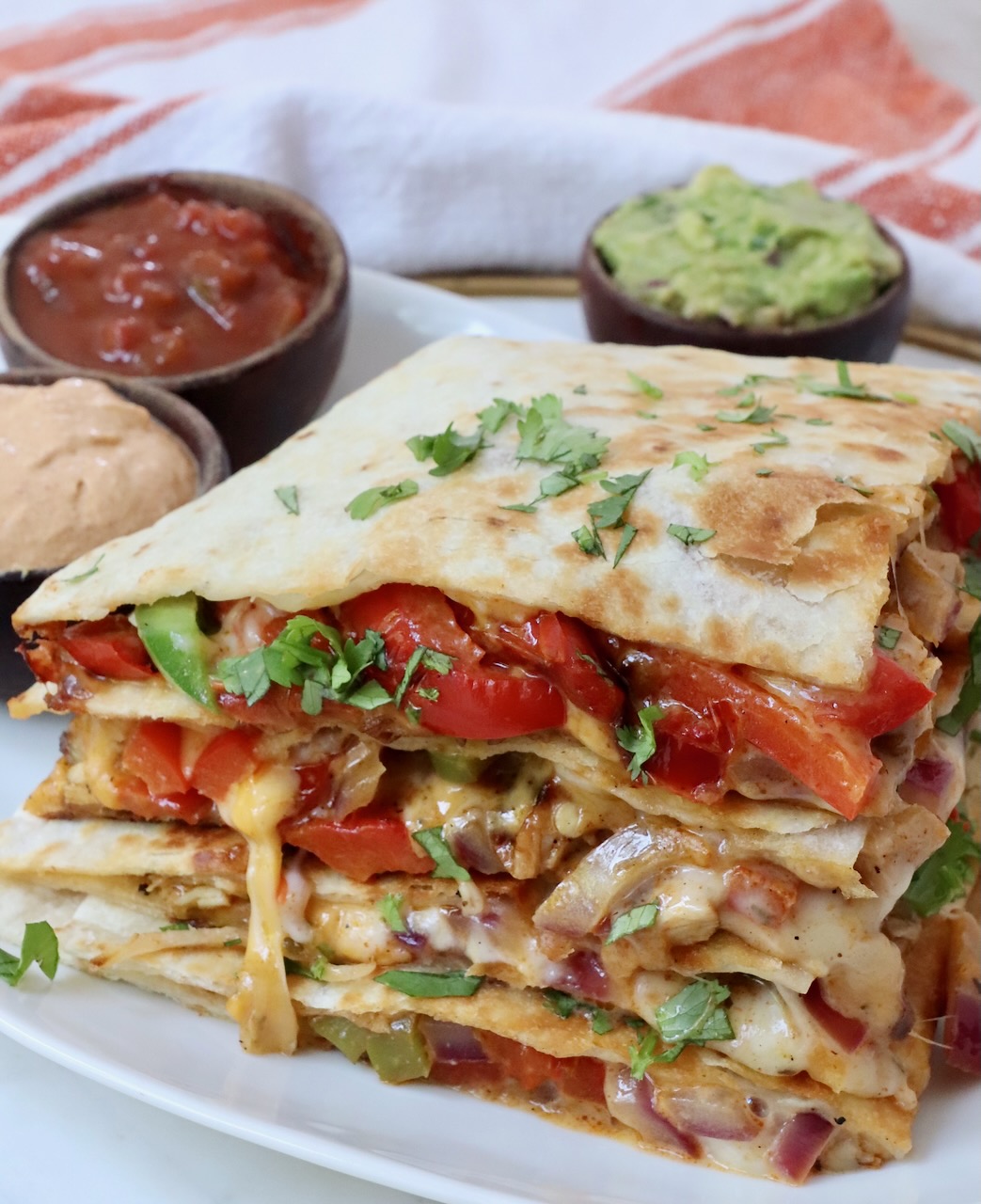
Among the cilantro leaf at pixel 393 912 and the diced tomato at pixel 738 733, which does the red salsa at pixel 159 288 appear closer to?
the cilantro leaf at pixel 393 912

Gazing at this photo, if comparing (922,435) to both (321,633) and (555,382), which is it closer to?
(555,382)

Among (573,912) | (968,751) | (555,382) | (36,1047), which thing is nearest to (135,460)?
(555,382)

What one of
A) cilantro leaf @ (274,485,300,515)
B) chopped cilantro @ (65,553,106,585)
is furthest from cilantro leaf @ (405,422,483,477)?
chopped cilantro @ (65,553,106,585)

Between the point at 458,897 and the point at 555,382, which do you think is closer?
the point at 458,897

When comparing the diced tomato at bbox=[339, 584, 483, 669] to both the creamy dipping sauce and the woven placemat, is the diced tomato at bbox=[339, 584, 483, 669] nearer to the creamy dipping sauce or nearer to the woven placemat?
the creamy dipping sauce

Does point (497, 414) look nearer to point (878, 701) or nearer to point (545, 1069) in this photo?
point (878, 701)

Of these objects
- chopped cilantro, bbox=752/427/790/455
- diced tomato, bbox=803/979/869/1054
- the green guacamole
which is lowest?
diced tomato, bbox=803/979/869/1054

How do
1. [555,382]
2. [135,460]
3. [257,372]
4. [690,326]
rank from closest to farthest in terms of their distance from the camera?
[555,382]
[135,460]
[257,372]
[690,326]
